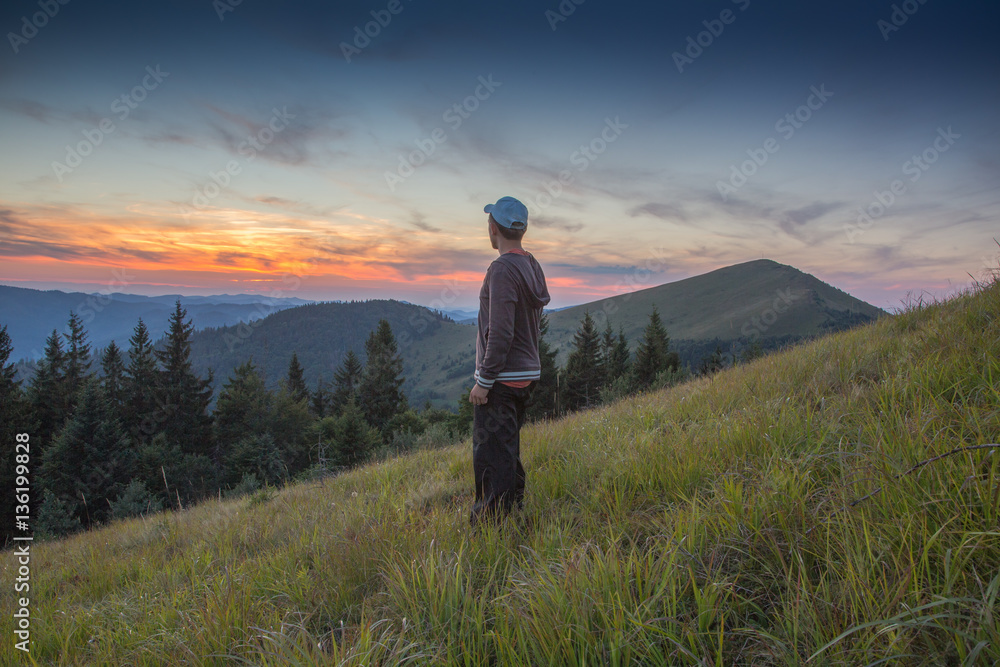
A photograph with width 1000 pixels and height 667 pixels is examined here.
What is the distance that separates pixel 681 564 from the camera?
2020 millimetres

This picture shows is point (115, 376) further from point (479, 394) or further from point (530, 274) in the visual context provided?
point (530, 274)

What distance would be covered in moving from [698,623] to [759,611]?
0.31 m

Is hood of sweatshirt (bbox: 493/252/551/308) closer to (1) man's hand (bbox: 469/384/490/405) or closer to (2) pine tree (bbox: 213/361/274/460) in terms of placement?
(1) man's hand (bbox: 469/384/490/405)

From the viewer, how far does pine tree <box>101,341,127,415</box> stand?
48188 mm

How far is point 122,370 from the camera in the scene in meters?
51.1

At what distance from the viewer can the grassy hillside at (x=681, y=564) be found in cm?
155

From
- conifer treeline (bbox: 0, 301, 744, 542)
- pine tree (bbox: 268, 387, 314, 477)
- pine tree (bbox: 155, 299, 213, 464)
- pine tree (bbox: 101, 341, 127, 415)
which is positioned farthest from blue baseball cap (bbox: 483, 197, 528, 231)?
pine tree (bbox: 101, 341, 127, 415)

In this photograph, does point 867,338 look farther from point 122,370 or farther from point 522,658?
point 122,370

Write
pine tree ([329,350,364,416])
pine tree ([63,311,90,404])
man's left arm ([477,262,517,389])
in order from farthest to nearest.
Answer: pine tree ([329,350,364,416]) → pine tree ([63,311,90,404]) → man's left arm ([477,262,517,389])

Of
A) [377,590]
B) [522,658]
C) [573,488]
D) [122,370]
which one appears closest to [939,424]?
[573,488]

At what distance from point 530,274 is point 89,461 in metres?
46.3

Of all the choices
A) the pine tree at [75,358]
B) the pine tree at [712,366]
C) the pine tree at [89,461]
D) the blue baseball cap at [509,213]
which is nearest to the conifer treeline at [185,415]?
the pine tree at [89,461]

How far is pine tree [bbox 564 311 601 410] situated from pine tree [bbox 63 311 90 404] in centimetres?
5368

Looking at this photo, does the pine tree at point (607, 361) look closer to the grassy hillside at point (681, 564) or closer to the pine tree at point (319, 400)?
the pine tree at point (319, 400)
